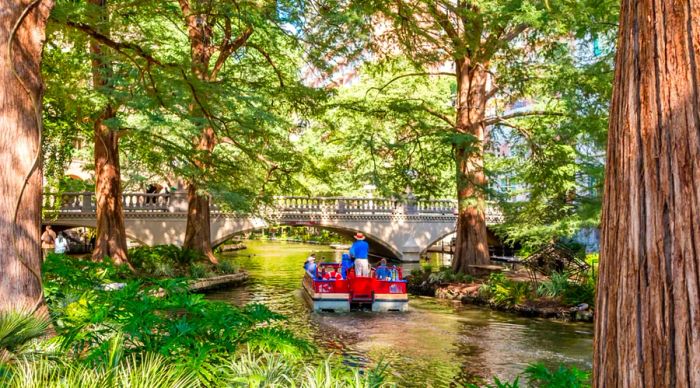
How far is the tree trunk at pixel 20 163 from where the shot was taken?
22.6ft

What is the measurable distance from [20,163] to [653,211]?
19.9 feet

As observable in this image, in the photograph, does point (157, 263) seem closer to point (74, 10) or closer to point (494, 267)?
point (494, 267)

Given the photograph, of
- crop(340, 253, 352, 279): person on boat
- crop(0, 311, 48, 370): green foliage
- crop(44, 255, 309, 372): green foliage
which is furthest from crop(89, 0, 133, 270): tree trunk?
crop(0, 311, 48, 370): green foliage

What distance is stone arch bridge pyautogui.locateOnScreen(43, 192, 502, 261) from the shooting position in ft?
104

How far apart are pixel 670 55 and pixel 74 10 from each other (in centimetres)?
1058

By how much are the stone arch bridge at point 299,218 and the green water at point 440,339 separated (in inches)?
359

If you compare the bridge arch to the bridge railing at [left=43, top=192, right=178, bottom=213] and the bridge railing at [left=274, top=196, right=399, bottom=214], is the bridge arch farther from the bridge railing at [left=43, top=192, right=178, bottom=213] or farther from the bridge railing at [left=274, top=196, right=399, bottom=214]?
the bridge railing at [left=43, top=192, right=178, bottom=213]

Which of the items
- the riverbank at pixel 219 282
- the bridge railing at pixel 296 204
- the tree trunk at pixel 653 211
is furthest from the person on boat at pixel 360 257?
the tree trunk at pixel 653 211

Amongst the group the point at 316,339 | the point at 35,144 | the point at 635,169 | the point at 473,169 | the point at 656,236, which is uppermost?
the point at 473,169

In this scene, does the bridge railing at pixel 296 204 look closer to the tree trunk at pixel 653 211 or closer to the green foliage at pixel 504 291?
the green foliage at pixel 504 291

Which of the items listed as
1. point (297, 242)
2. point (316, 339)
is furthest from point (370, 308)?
point (297, 242)

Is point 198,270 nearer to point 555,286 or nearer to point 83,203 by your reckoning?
point 83,203

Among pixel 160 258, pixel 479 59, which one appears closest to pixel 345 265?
pixel 160 258

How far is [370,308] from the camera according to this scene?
2075cm
